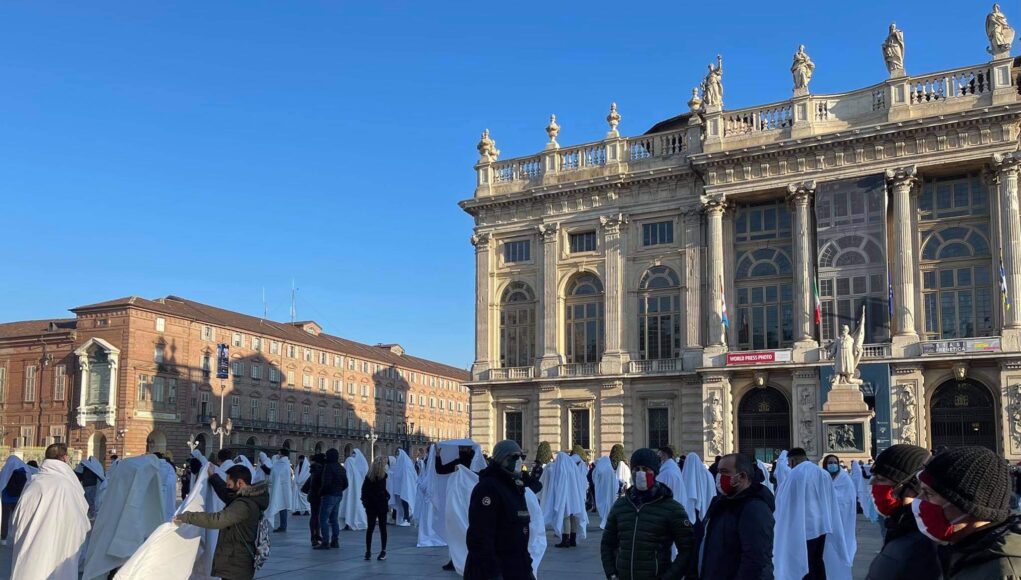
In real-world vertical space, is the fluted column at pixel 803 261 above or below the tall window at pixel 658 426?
above

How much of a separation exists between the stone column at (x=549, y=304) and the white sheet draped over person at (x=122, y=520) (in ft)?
119

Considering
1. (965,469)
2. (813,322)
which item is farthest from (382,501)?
(813,322)

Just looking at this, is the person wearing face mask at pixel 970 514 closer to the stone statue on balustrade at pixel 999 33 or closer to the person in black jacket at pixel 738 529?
the person in black jacket at pixel 738 529

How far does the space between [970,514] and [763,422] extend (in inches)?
1555

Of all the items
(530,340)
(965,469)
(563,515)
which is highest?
(530,340)

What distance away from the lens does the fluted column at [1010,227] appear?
3641 cm

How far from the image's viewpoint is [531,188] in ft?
157

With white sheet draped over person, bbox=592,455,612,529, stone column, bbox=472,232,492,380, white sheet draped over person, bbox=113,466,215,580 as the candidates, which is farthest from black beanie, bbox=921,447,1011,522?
stone column, bbox=472,232,492,380

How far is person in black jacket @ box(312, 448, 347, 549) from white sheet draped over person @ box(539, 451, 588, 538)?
415cm

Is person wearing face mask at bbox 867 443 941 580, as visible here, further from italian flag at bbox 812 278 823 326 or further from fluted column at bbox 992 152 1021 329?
italian flag at bbox 812 278 823 326

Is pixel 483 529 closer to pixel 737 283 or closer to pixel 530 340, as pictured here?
pixel 737 283

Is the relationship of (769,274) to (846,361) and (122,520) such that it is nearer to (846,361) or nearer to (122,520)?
(846,361)

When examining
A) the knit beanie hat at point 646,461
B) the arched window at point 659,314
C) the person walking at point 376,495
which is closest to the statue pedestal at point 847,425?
the arched window at point 659,314

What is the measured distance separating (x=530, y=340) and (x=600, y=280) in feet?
16.0
